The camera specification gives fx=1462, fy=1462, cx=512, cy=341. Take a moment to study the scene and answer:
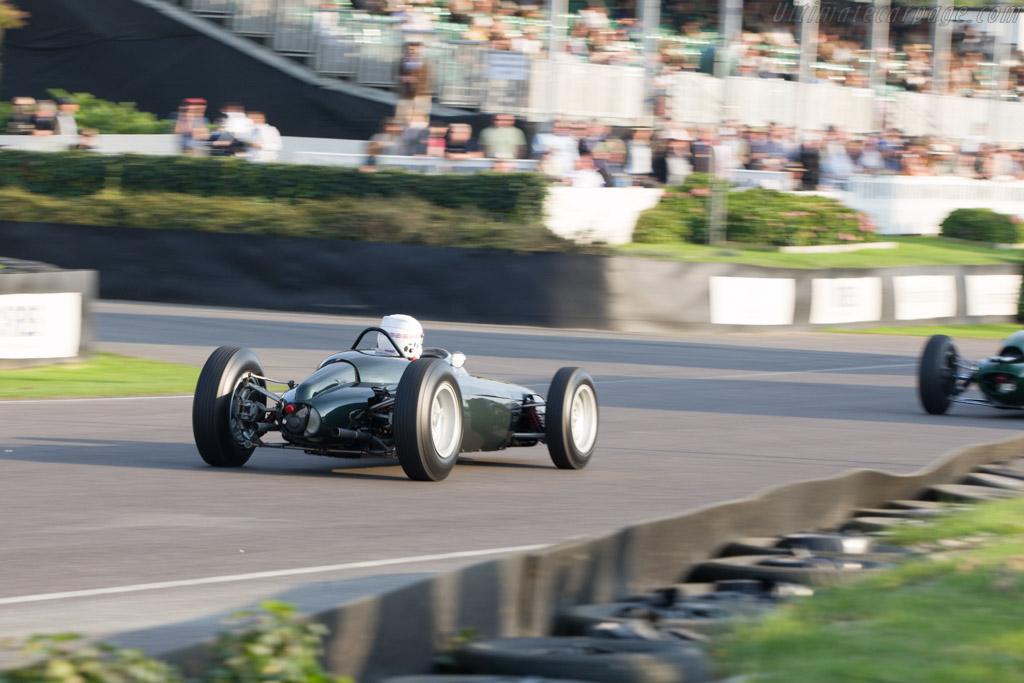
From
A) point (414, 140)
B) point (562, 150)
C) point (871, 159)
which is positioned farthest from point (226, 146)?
point (871, 159)

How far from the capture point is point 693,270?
22047 mm

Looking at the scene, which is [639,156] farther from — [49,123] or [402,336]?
[402,336]

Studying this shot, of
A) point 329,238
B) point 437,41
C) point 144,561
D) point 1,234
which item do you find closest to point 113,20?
point 437,41

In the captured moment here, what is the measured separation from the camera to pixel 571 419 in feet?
32.4

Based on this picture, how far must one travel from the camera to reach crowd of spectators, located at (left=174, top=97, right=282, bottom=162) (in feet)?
87.1

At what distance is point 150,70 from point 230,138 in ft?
21.9

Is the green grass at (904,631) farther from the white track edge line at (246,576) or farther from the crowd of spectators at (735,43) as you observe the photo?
the crowd of spectators at (735,43)

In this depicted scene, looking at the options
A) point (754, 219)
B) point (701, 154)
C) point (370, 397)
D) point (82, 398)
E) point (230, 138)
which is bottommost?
point (82, 398)

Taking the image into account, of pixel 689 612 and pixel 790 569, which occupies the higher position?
pixel 790 569

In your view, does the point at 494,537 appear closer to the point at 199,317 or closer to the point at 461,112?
the point at 199,317

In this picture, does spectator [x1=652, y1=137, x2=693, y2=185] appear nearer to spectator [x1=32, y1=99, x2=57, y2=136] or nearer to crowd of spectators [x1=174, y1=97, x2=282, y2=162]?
crowd of spectators [x1=174, y1=97, x2=282, y2=162]

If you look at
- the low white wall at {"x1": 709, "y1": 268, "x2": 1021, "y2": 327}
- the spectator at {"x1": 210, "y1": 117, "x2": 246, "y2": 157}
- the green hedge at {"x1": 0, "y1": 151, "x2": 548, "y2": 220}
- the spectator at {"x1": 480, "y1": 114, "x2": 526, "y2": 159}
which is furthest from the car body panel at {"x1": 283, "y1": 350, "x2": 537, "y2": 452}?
the spectator at {"x1": 210, "y1": 117, "x2": 246, "y2": 157}

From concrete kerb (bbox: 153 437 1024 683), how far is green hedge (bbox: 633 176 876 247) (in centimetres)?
1906

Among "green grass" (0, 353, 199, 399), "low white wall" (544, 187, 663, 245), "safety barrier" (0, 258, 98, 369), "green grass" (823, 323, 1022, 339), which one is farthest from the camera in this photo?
"green grass" (823, 323, 1022, 339)
